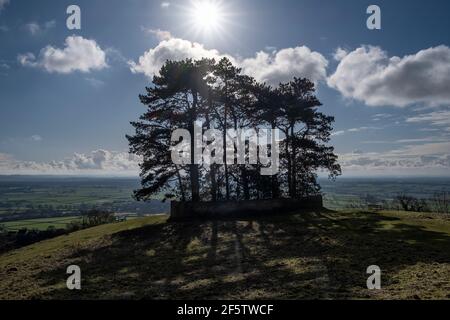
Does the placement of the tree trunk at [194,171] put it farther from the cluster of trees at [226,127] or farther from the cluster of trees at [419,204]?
the cluster of trees at [419,204]

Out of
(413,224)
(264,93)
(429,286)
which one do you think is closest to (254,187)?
(264,93)

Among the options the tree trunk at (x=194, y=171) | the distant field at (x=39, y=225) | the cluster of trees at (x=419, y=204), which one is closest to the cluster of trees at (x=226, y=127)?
the tree trunk at (x=194, y=171)

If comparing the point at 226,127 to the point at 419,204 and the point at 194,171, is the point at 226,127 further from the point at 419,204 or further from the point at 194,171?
the point at 419,204

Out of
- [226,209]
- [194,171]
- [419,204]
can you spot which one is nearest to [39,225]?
[194,171]

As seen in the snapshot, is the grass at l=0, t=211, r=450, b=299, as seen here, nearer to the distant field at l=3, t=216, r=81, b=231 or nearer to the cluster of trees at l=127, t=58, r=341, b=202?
the cluster of trees at l=127, t=58, r=341, b=202
